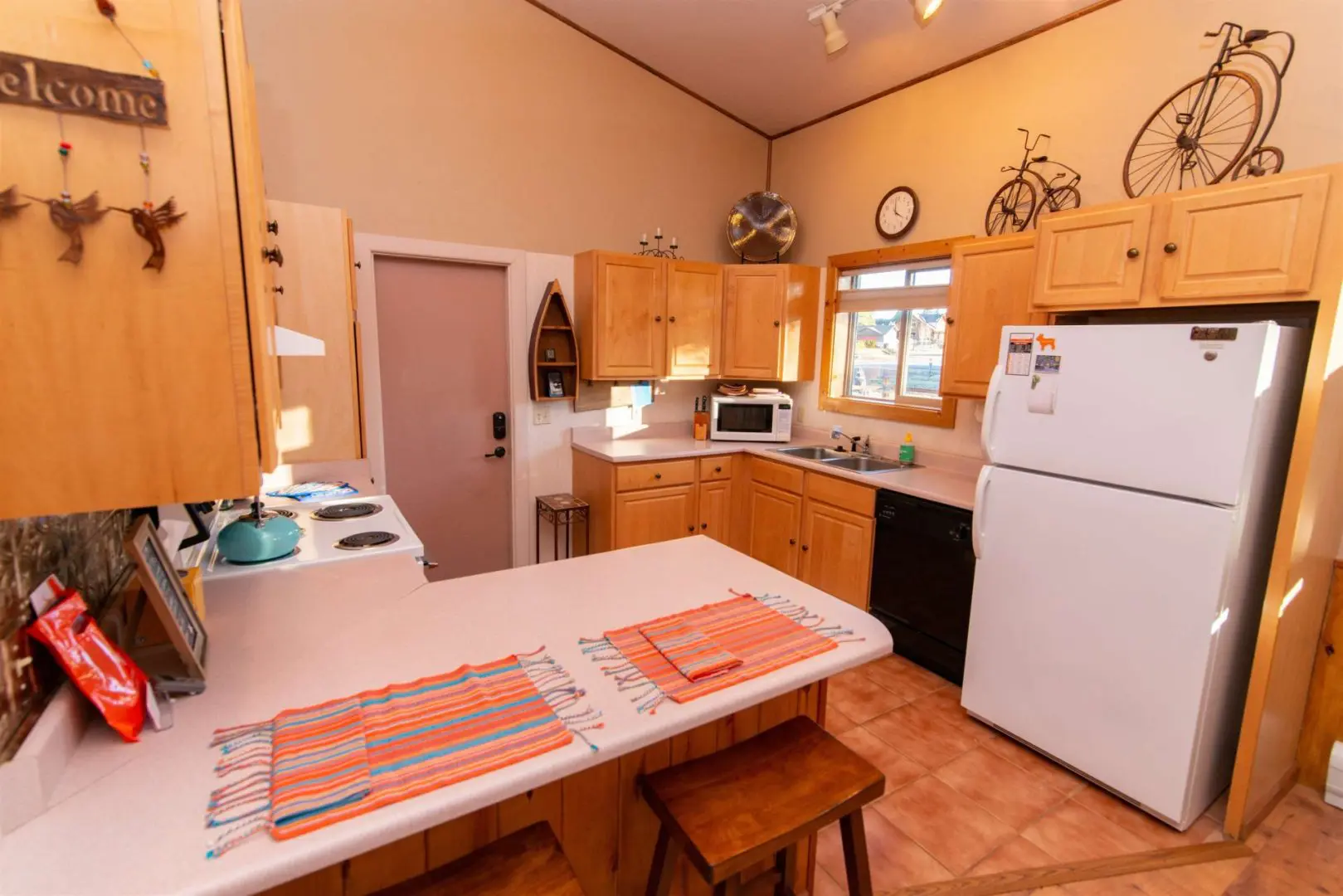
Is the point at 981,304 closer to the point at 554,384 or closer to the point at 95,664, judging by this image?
the point at 554,384

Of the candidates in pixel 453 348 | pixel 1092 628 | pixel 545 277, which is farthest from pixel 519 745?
pixel 545 277

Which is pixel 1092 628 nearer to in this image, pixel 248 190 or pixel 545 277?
pixel 248 190

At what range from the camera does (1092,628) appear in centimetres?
204

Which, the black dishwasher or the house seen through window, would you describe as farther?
the house seen through window

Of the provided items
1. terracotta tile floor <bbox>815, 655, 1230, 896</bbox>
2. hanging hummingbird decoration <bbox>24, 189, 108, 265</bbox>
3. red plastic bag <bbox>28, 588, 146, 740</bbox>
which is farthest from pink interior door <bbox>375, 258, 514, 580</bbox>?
hanging hummingbird decoration <bbox>24, 189, 108, 265</bbox>

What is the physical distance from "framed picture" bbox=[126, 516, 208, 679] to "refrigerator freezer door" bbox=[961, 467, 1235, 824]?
8.03 ft

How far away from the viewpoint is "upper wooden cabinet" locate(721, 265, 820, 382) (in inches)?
155

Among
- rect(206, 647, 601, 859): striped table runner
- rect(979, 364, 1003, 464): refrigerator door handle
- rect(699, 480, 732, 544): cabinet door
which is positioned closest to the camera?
rect(206, 647, 601, 859): striped table runner

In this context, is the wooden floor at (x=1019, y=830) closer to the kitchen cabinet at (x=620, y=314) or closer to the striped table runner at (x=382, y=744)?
the striped table runner at (x=382, y=744)

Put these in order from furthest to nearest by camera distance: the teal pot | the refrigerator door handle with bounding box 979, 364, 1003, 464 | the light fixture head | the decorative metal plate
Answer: the decorative metal plate
the refrigerator door handle with bounding box 979, 364, 1003, 464
the light fixture head
the teal pot

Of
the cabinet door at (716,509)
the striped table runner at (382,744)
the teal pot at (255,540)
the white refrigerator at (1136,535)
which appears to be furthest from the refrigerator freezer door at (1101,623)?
the teal pot at (255,540)

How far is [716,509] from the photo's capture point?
12.7 ft

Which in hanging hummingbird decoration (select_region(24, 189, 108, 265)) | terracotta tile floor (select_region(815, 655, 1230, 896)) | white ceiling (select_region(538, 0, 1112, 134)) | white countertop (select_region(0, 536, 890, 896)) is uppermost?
white ceiling (select_region(538, 0, 1112, 134))

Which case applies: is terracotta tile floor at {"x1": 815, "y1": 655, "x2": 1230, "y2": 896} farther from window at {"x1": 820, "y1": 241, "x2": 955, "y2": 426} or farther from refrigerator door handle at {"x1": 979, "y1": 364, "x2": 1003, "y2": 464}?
window at {"x1": 820, "y1": 241, "x2": 955, "y2": 426}
